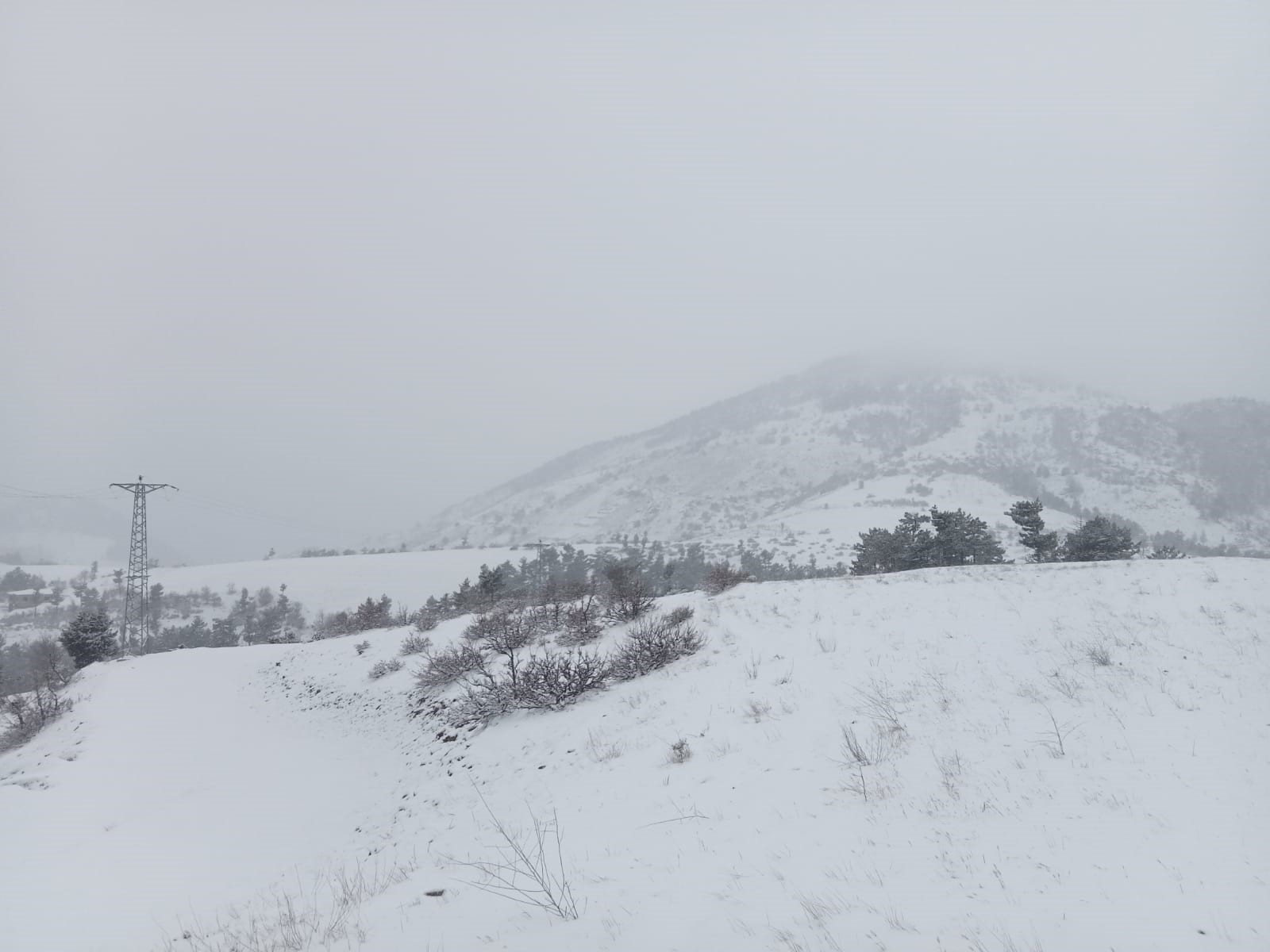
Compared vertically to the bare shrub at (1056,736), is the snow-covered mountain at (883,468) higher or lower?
higher

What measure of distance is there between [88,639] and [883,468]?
108916 millimetres

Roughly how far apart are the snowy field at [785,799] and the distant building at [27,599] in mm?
70843

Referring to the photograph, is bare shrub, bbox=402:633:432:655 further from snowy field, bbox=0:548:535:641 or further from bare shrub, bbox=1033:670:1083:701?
snowy field, bbox=0:548:535:641

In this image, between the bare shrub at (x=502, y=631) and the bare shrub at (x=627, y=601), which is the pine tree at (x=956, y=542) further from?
the bare shrub at (x=502, y=631)

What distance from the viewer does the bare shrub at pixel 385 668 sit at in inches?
656

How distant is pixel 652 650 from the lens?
11.5m

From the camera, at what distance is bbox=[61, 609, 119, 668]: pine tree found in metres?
24.6

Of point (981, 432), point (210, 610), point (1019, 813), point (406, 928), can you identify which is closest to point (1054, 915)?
point (1019, 813)

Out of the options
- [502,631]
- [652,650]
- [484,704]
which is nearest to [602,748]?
[652,650]

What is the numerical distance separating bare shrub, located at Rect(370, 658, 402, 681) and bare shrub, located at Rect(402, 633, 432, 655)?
52 cm

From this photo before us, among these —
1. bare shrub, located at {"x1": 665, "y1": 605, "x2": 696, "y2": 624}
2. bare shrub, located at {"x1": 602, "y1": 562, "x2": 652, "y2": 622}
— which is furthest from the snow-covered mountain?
bare shrub, located at {"x1": 665, "y1": 605, "x2": 696, "y2": 624}

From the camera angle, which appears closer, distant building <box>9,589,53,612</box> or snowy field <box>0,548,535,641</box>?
snowy field <box>0,548,535,641</box>

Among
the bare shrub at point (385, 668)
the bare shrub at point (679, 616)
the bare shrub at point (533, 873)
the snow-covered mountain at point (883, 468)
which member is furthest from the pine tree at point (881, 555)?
the snow-covered mountain at point (883, 468)

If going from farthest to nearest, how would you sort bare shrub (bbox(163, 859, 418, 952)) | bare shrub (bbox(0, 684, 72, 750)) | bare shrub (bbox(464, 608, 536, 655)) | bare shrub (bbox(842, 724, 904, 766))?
bare shrub (bbox(464, 608, 536, 655)) → bare shrub (bbox(0, 684, 72, 750)) → bare shrub (bbox(842, 724, 904, 766)) → bare shrub (bbox(163, 859, 418, 952))
